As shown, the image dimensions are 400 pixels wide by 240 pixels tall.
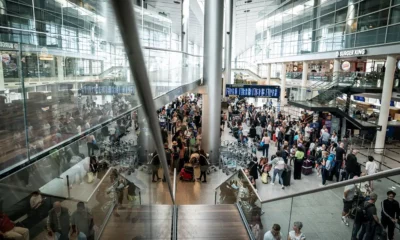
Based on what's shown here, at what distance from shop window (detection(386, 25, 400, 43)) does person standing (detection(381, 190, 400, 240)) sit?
13830 millimetres

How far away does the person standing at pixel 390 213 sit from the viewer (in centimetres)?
389

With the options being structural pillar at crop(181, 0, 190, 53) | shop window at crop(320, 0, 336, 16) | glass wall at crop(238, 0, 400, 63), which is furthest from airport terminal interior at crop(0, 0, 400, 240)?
structural pillar at crop(181, 0, 190, 53)

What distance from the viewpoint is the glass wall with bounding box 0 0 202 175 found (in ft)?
10.2

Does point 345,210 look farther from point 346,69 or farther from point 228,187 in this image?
point 346,69

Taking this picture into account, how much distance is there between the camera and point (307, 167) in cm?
1300

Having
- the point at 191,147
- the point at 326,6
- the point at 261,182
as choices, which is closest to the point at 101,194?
the point at 261,182

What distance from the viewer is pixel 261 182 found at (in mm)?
12086

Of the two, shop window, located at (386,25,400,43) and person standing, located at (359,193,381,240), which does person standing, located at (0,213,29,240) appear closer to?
person standing, located at (359,193,381,240)

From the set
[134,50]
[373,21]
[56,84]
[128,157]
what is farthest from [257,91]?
[134,50]

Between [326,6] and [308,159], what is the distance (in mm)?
16224

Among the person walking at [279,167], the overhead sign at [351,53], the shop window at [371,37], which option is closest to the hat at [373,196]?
the person walking at [279,167]

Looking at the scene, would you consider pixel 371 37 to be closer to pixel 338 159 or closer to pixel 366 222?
pixel 338 159

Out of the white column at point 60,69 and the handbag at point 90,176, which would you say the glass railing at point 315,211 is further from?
the white column at point 60,69

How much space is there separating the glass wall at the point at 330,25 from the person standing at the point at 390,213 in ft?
45.4
